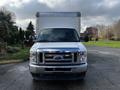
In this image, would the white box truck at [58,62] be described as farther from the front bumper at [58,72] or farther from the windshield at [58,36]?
the windshield at [58,36]

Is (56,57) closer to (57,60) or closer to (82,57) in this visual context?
(57,60)

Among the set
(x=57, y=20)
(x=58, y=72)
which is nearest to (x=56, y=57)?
(x=58, y=72)

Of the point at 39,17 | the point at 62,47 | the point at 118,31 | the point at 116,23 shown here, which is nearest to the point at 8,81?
the point at 62,47

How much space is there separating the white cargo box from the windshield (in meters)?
2.66

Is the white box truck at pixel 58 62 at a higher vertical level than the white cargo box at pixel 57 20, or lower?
lower

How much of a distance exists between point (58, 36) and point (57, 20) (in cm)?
359

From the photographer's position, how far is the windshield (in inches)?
440

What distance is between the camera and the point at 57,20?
14.8 meters

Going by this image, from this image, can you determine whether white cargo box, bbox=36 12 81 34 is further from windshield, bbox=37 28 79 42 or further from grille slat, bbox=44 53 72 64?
grille slat, bbox=44 53 72 64

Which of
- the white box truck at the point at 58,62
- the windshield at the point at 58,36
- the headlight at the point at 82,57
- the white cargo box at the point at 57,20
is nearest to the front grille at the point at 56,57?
the white box truck at the point at 58,62

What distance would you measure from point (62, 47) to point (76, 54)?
0.55 meters

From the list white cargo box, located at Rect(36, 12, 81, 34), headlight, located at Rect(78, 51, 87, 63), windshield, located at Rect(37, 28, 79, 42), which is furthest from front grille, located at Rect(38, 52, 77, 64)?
white cargo box, located at Rect(36, 12, 81, 34)

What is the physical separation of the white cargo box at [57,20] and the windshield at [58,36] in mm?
2662

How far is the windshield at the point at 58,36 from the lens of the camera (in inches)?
440
